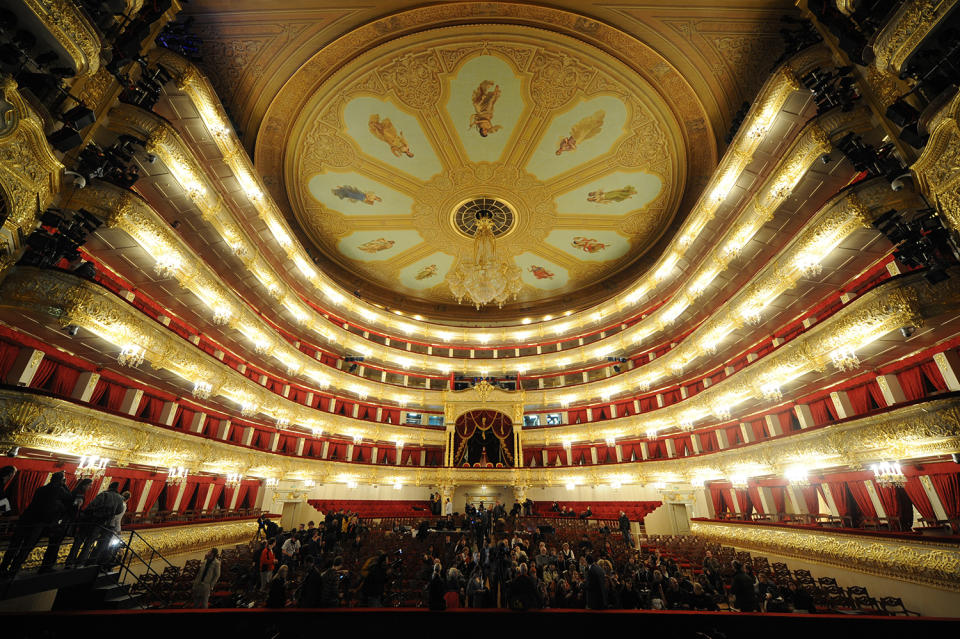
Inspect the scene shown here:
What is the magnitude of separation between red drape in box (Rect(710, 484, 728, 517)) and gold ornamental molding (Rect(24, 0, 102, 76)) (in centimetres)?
2518

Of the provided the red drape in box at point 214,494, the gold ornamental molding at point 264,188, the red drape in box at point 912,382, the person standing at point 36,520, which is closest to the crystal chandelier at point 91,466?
the person standing at point 36,520

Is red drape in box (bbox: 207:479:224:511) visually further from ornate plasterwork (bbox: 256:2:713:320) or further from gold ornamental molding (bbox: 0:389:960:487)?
ornate plasterwork (bbox: 256:2:713:320)

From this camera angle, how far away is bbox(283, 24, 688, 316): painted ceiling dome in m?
14.5

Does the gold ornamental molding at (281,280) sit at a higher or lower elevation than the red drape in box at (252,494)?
higher

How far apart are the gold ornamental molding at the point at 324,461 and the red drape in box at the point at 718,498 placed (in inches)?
25.7

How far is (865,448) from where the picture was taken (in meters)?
10.0

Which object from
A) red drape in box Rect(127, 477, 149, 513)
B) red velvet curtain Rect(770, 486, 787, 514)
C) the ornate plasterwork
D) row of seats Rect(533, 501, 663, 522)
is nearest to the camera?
red drape in box Rect(127, 477, 149, 513)

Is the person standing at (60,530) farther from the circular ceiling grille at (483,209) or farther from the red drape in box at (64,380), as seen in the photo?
the circular ceiling grille at (483,209)

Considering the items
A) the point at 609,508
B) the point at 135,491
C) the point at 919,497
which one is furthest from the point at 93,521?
the point at 609,508

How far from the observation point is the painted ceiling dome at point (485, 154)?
14.5 metres

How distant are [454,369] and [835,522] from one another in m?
22.7

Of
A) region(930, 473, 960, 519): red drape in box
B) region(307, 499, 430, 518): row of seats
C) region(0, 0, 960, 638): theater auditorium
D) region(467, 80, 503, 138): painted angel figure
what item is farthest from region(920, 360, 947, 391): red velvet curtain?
region(307, 499, 430, 518): row of seats

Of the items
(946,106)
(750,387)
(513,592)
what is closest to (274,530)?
(513,592)

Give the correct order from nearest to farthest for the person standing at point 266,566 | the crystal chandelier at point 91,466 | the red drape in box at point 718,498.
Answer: the person standing at point 266,566, the crystal chandelier at point 91,466, the red drape in box at point 718,498
